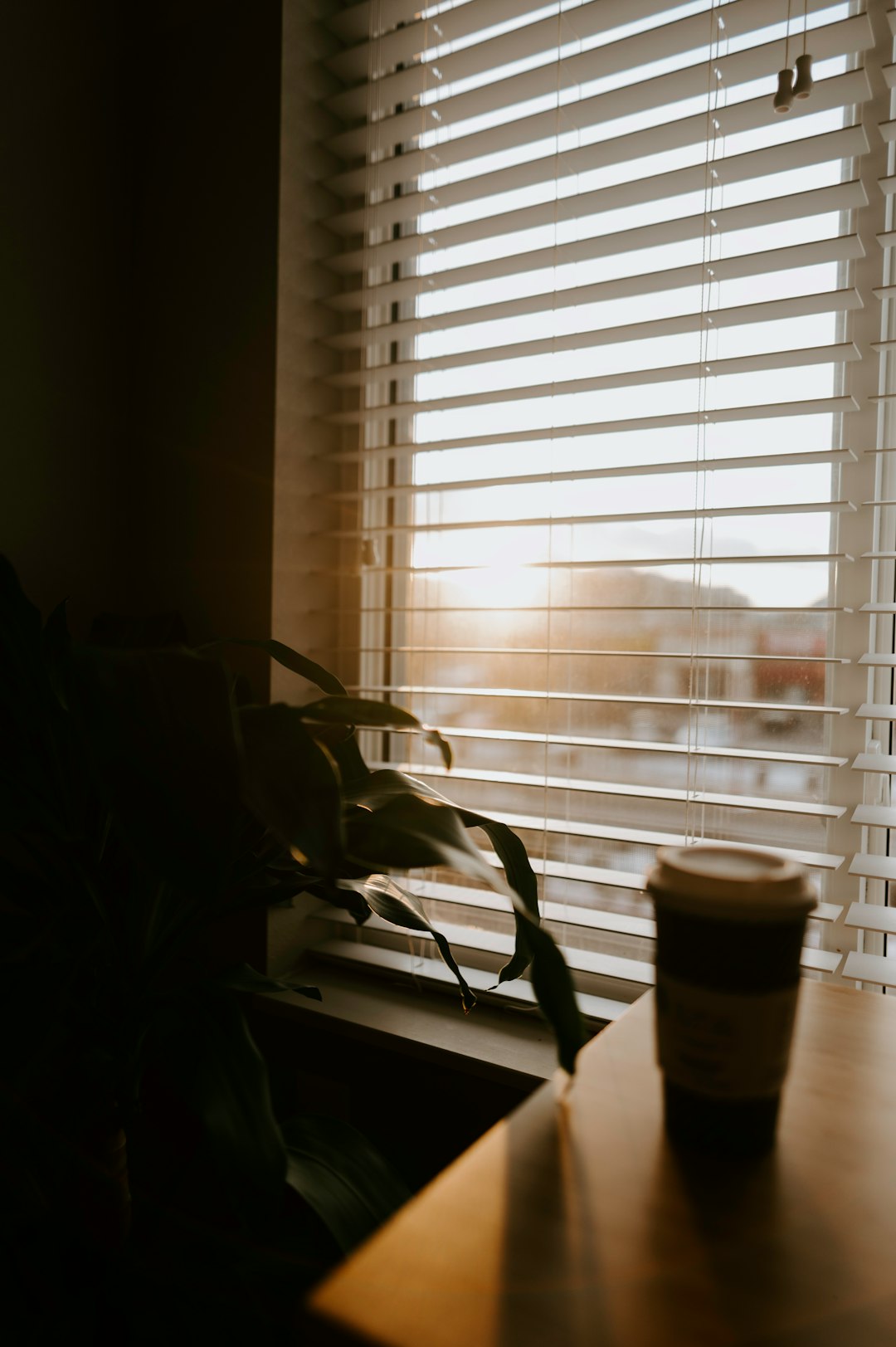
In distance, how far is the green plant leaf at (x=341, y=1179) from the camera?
2.43 ft

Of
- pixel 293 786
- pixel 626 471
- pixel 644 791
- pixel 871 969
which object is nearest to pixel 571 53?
pixel 626 471

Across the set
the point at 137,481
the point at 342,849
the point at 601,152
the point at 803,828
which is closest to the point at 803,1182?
the point at 342,849

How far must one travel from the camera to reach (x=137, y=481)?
5.01ft

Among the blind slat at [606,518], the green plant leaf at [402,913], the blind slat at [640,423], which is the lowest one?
the green plant leaf at [402,913]

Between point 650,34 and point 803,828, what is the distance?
106 centimetres

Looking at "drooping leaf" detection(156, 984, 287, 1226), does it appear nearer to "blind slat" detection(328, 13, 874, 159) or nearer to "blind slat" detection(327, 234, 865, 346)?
"blind slat" detection(327, 234, 865, 346)

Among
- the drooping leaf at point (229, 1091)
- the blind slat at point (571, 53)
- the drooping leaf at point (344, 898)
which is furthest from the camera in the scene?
the blind slat at point (571, 53)

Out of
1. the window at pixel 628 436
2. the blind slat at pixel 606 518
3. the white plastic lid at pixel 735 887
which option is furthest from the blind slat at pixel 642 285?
the white plastic lid at pixel 735 887

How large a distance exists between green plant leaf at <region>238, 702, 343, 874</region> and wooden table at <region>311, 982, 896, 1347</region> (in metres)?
0.20

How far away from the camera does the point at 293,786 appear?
1.91 feet

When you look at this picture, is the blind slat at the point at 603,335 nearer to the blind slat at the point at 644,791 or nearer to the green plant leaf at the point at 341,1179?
the blind slat at the point at 644,791

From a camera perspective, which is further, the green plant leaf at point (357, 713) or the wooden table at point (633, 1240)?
the green plant leaf at point (357, 713)

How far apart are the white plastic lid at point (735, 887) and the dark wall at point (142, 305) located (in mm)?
955

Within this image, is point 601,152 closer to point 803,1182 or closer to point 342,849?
point 342,849
